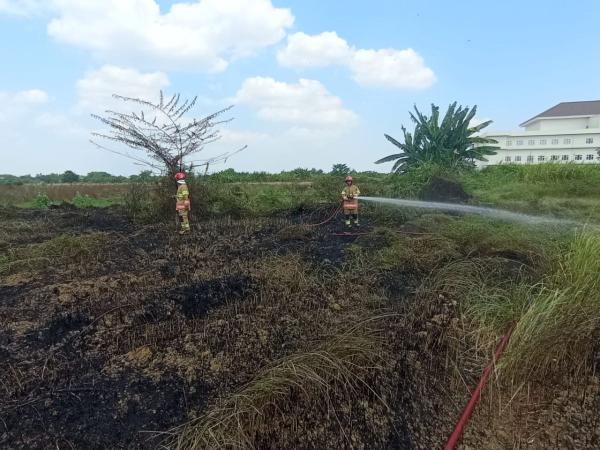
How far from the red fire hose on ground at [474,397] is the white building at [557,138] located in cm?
3789

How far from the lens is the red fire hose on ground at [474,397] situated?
85.0 inches

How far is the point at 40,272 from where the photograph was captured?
520 centimetres

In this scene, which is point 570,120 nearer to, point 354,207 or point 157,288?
point 354,207

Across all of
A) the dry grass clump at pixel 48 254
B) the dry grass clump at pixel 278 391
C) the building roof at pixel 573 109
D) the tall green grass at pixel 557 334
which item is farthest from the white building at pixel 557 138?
the dry grass clump at pixel 278 391

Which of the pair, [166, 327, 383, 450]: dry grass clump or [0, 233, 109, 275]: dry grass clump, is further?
[0, 233, 109, 275]: dry grass clump

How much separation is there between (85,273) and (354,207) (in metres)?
4.55

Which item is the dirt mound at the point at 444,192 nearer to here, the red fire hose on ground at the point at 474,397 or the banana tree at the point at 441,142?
the banana tree at the point at 441,142

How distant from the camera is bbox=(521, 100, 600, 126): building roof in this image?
46062 millimetres

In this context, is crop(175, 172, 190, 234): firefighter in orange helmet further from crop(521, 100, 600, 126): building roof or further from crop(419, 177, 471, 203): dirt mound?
crop(521, 100, 600, 126): building roof

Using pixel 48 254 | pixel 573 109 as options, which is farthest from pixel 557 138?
pixel 48 254

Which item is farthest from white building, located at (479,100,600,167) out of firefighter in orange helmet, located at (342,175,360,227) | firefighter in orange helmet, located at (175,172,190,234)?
firefighter in orange helmet, located at (175,172,190,234)

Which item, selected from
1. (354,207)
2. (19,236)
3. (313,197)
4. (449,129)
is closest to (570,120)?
(449,129)

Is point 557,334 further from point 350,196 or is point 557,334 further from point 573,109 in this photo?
point 573,109

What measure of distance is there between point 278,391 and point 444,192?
11403 millimetres
